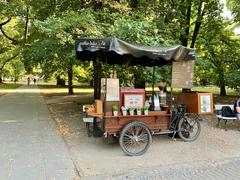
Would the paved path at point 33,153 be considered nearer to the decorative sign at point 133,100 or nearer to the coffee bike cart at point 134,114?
the coffee bike cart at point 134,114

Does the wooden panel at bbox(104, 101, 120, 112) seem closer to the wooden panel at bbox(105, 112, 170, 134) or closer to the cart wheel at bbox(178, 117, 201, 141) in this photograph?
the wooden panel at bbox(105, 112, 170, 134)

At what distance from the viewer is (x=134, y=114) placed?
760cm

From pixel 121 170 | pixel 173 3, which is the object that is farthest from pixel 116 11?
pixel 121 170

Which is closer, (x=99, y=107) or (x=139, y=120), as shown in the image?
(x=139, y=120)

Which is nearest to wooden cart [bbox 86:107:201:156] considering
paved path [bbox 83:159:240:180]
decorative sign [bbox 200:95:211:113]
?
decorative sign [bbox 200:95:211:113]

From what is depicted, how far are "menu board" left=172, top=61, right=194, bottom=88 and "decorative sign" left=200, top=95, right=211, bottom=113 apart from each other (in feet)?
1.84

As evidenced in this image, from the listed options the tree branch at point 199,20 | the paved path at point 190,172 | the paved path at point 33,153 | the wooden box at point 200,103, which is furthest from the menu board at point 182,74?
the tree branch at point 199,20

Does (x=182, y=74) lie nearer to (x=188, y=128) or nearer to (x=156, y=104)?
(x=156, y=104)

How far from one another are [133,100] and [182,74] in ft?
6.24

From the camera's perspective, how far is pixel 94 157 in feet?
23.0

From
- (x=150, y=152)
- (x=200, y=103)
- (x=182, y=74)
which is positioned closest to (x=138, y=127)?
(x=150, y=152)

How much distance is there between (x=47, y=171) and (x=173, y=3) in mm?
12768

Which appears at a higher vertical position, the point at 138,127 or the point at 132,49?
the point at 132,49

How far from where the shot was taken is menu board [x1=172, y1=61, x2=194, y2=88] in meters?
8.77
